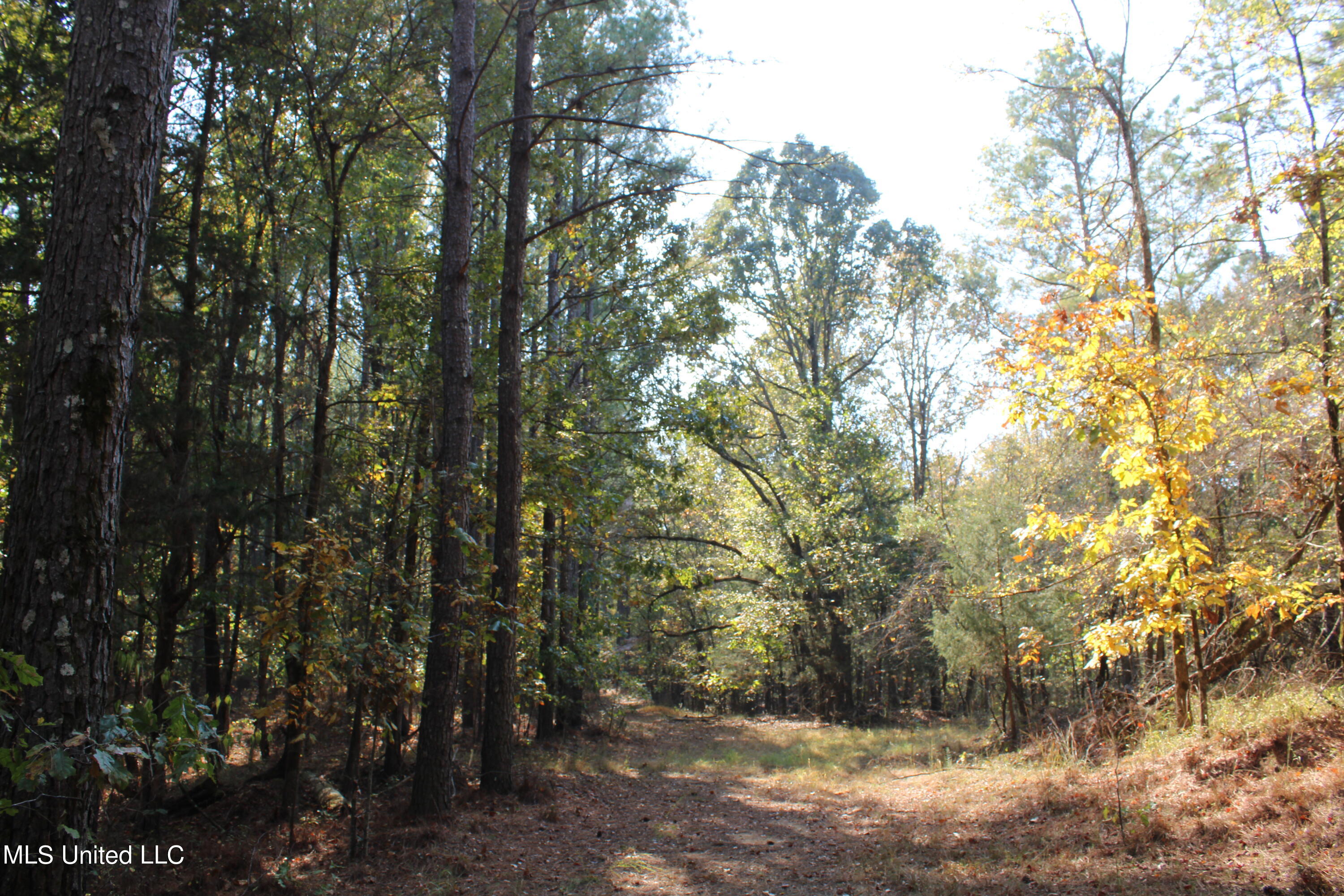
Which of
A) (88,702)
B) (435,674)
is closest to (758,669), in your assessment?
(435,674)

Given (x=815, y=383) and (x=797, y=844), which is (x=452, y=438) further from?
(x=815, y=383)

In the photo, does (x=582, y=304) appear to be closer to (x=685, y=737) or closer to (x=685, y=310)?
(x=685, y=310)

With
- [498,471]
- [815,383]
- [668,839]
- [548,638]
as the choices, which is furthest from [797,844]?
[815,383]

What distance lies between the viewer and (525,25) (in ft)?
28.9

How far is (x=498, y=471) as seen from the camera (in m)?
8.57

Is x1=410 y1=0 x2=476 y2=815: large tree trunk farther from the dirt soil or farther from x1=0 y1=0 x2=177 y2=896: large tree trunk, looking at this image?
x1=0 y1=0 x2=177 y2=896: large tree trunk

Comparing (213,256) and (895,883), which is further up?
(213,256)

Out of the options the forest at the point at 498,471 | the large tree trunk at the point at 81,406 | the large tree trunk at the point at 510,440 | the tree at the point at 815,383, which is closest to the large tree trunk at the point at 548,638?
the forest at the point at 498,471

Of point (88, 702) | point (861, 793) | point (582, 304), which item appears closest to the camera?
point (88, 702)

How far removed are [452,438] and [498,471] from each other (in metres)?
1.25

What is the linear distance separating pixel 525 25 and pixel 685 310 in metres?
4.73

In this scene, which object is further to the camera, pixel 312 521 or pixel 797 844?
pixel 797 844

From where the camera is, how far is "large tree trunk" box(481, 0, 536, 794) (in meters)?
8.29

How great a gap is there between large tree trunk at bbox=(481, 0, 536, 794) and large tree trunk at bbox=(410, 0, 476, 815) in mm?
699
